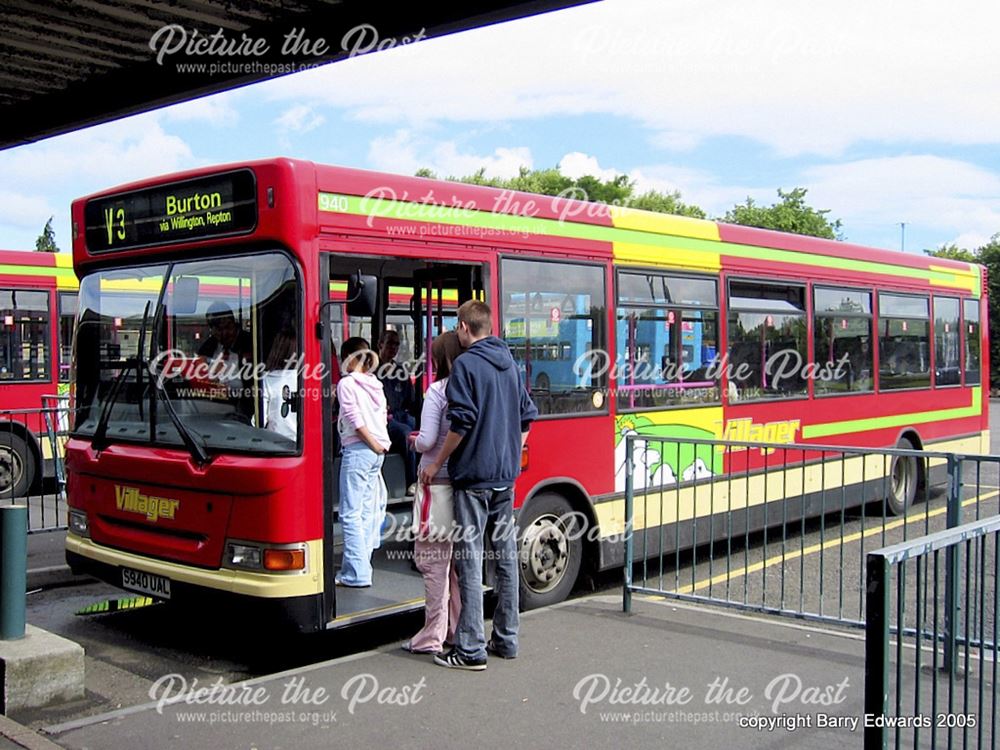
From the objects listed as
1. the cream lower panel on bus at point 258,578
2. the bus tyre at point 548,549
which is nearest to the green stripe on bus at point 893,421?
the bus tyre at point 548,549

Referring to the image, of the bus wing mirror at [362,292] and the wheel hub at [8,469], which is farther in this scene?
the wheel hub at [8,469]

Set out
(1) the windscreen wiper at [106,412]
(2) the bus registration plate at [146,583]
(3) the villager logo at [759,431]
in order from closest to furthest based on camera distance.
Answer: (2) the bus registration plate at [146,583]
(1) the windscreen wiper at [106,412]
(3) the villager logo at [759,431]

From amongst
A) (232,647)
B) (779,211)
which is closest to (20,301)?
(232,647)

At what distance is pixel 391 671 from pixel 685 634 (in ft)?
6.53

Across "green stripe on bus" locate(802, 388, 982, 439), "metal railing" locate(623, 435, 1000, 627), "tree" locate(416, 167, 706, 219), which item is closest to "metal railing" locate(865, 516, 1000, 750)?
"metal railing" locate(623, 435, 1000, 627)

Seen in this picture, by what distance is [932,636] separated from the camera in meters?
3.82

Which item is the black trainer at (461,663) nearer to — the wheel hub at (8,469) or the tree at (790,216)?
the wheel hub at (8,469)

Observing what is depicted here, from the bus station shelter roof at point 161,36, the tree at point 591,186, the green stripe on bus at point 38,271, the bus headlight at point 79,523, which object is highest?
the tree at point 591,186

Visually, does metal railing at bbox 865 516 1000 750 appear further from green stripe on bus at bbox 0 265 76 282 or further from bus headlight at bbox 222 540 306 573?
green stripe on bus at bbox 0 265 76 282

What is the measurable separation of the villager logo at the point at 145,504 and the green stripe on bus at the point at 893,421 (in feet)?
22.0

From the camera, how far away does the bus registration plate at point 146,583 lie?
6152mm

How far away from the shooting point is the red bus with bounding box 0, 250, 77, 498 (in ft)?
43.0

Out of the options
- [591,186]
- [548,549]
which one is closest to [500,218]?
[548,549]

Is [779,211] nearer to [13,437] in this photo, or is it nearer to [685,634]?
[13,437]
